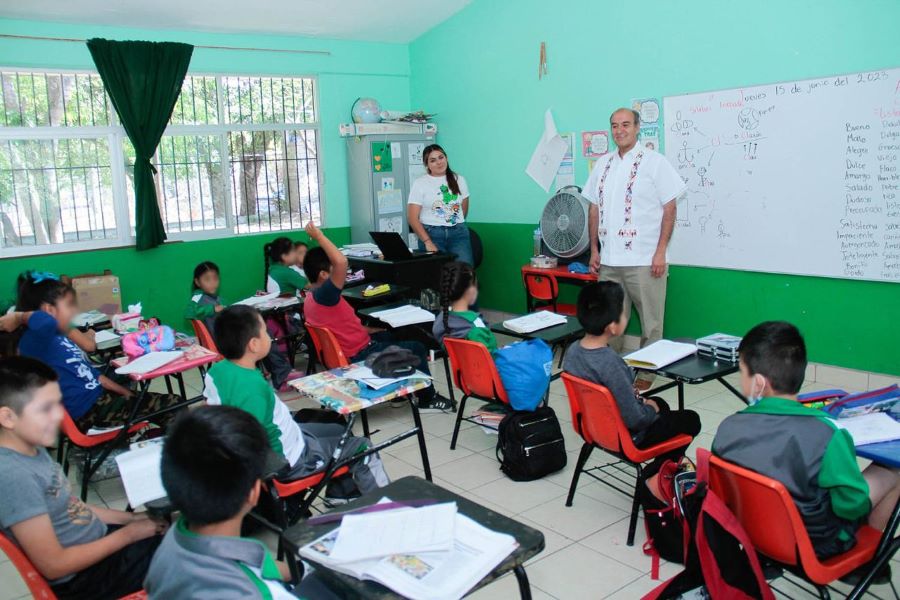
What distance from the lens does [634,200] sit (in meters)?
4.39

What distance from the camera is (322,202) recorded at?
711 centimetres

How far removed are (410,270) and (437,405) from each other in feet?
4.05

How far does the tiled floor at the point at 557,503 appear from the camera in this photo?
2441 millimetres

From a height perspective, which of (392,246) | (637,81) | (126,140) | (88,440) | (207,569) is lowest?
(88,440)

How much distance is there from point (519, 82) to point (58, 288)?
426cm

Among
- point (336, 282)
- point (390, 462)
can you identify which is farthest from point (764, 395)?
point (336, 282)

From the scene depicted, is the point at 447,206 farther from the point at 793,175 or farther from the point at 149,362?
the point at 149,362

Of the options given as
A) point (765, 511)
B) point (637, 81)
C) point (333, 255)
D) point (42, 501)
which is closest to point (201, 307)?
point (333, 255)

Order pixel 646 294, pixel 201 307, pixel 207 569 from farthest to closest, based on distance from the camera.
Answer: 1. pixel 201 307
2. pixel 646 294
3. pixel 207 569

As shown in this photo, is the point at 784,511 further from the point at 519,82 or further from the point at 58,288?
the point at 519,82

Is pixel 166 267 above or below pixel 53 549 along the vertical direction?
above

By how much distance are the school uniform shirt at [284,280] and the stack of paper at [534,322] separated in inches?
80.2

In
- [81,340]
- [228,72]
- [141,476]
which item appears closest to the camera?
[141,476]

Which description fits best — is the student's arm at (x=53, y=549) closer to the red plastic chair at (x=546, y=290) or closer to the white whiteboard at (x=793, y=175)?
the red plastic chair at (x=546, y=290)
